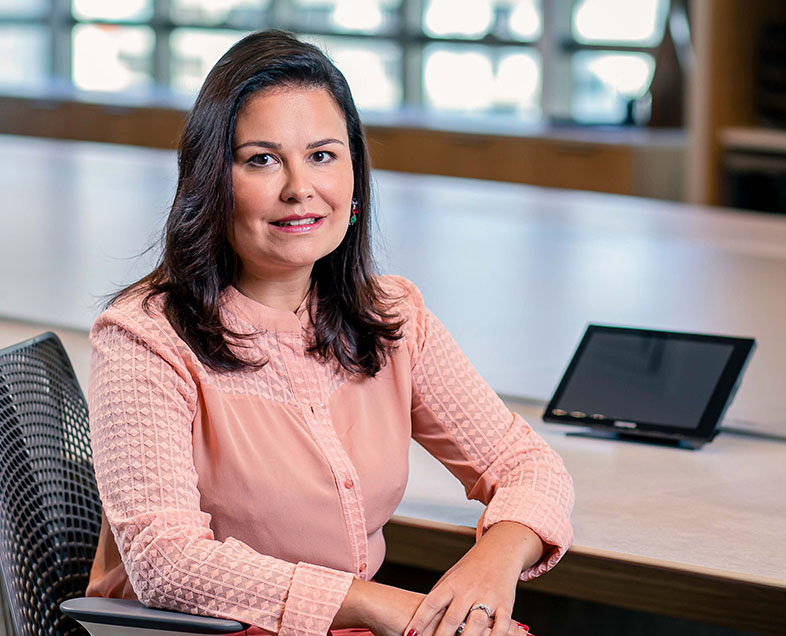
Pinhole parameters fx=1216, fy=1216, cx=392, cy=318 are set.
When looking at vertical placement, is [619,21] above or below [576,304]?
above

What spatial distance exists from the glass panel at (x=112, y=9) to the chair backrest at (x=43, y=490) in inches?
269

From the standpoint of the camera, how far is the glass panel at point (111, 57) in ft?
26.7

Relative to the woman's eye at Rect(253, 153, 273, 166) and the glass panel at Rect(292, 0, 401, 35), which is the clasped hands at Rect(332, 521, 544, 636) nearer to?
the woman's eye at Rect(253, 153, 273, 166)

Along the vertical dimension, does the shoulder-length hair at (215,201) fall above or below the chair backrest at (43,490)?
above

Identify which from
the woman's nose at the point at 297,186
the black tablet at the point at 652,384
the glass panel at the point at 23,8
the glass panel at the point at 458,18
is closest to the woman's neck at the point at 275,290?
the woman's nose at the point at 297,186

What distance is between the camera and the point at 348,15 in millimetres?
7340

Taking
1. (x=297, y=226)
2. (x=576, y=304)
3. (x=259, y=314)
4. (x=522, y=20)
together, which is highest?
(x=522, y=20)

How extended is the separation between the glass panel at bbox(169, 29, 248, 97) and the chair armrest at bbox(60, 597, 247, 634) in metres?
6.85

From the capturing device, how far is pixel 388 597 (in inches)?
48.0

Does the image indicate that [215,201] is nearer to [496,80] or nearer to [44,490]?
[44,490]

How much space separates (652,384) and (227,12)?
6.37 meters

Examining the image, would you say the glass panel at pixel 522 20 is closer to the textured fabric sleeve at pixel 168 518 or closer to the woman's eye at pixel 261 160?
the woman's eye at pixel 261 160

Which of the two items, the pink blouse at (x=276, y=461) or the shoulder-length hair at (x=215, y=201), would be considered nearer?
the pink blouse at (x=276, y=461)

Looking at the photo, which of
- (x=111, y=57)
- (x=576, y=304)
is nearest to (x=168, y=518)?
(x=576, y=304)
